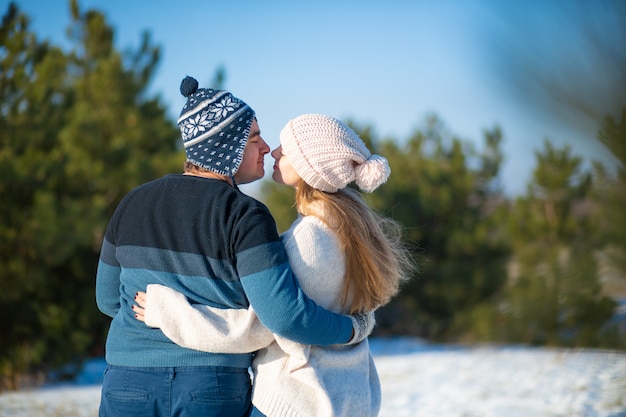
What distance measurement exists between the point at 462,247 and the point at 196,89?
8.29 metres

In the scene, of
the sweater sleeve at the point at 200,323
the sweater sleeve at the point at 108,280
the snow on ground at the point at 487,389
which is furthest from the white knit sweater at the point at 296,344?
the snow on ground at the point at 487,389

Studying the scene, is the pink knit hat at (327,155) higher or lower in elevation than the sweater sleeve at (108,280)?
higher

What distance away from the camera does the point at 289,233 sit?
6.42ft

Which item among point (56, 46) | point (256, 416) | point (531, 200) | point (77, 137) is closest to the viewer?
point (256, 416)

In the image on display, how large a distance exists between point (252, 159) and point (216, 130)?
0.49 ft

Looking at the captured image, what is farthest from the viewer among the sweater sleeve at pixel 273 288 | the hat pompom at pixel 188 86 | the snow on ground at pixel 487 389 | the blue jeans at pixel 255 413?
the snow on ground at pixel 487 389

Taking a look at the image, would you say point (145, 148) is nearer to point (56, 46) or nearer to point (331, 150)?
point (56, 46)

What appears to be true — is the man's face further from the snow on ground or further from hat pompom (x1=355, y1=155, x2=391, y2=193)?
the snow on ground

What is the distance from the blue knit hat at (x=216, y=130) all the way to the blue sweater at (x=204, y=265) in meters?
0.07

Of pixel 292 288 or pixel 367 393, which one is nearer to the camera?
pixel 292 288

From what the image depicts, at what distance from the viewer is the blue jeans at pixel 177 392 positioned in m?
1.80

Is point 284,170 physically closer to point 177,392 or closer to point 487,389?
point 177,392

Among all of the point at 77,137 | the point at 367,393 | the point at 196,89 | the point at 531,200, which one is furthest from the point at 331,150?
the point at 531,200

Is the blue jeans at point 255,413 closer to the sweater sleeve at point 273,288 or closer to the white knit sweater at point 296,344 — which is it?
the white knit sweater at point 296,344
